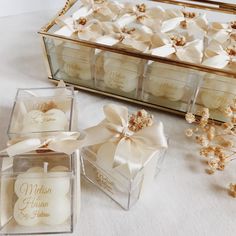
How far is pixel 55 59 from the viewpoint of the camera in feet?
1.92

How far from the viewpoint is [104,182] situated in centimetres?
44

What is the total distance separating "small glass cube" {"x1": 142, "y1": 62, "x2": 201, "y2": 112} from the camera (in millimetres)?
508

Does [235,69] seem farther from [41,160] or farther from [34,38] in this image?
[34,38]

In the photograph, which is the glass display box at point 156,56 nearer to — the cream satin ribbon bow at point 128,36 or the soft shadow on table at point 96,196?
the cream satin ribbon bow at point 128,36

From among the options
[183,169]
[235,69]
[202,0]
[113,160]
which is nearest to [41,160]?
[113,160]

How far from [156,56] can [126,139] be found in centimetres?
17

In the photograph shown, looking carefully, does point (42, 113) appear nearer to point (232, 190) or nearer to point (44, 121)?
point (44, 121)

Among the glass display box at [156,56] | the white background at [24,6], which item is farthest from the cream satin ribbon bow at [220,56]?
the white background at [24,6]

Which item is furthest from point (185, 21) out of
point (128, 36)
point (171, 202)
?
point (171, 202)

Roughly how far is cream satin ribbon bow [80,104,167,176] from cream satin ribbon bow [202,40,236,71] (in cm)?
16

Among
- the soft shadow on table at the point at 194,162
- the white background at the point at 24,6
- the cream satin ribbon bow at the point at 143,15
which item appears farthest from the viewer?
the white background at the point at 24,6

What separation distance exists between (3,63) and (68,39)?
208 mm

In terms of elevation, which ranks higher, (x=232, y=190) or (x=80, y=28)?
(x=80, y=28)

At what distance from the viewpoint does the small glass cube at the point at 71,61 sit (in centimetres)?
55
